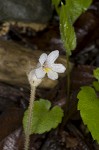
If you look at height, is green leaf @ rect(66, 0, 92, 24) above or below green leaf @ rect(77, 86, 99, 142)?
above

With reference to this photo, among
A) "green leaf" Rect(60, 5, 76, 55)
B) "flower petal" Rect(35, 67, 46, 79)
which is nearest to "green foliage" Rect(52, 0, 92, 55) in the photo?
"green leaf" Rect(60, 5, 76, 55)

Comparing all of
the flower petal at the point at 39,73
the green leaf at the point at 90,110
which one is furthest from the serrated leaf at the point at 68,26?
the flower petal at the point at 39,73

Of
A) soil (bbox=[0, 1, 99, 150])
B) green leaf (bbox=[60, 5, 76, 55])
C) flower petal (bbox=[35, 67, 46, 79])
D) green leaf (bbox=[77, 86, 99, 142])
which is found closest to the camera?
flower petal (bbox=[35, 67, 46, 79])

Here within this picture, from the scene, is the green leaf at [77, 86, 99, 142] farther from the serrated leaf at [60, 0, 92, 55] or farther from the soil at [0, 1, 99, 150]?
the soil at [0, 1, 99, 150]

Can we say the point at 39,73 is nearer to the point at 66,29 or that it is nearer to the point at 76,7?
the point at 66,29

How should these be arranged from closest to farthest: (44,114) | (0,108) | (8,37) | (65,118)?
(44,114), (65,118), (0,108), (8,37)

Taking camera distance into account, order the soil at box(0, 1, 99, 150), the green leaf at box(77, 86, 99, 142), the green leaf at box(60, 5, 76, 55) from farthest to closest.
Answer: the soil at box(0, 1, 99, 150) < the green leaf at box(60, 5, 76, 55) < the green leaf at box(77, 86, 99, 142)

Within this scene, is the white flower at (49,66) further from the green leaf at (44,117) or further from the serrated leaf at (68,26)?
the green leaf at (44,117)

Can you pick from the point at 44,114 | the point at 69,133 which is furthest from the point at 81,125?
Answer: the point at 44,114

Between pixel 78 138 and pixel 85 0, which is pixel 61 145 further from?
pixel 85 0
